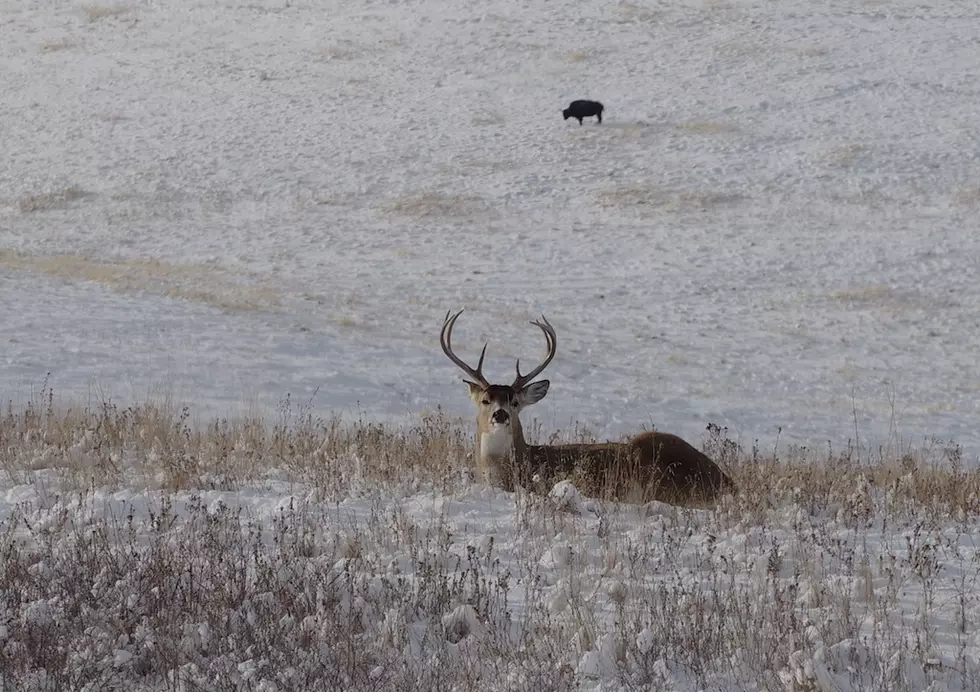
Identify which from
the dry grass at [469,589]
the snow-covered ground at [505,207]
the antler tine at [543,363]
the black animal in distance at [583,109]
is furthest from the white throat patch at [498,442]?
the black animal in distance at [583,109]

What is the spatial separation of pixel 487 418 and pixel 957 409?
9319 mm

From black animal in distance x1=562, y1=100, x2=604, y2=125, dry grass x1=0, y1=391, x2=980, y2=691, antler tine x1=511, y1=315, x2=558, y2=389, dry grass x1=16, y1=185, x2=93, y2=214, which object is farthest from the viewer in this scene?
black animal in distance x1=562, y1=100, x2=604, y2=125

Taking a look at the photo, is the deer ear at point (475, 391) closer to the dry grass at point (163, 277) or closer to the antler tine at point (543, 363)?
the antler tine at point (543, 363)

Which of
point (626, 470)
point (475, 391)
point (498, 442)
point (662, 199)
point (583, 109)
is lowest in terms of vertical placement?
point (626, 470)

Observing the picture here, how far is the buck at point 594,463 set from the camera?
7777 millimetres

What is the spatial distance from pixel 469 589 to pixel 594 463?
2783 mm

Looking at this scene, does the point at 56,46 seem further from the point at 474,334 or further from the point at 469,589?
the point at 469,589

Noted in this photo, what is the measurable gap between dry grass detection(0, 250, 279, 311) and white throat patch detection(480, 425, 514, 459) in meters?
11.1

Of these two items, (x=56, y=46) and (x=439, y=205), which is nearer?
(x=439, y=205)

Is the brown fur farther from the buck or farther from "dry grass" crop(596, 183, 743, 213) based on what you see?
"dry grass" crop(596, 183, 743, 213)

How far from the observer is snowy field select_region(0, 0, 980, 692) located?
4988 mm

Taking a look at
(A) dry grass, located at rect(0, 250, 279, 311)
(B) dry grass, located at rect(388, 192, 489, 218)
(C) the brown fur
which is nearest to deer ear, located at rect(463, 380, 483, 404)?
(C) the brown fur

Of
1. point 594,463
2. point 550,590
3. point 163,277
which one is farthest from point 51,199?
point 550,590

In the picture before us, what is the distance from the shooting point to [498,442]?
8.16 metres
